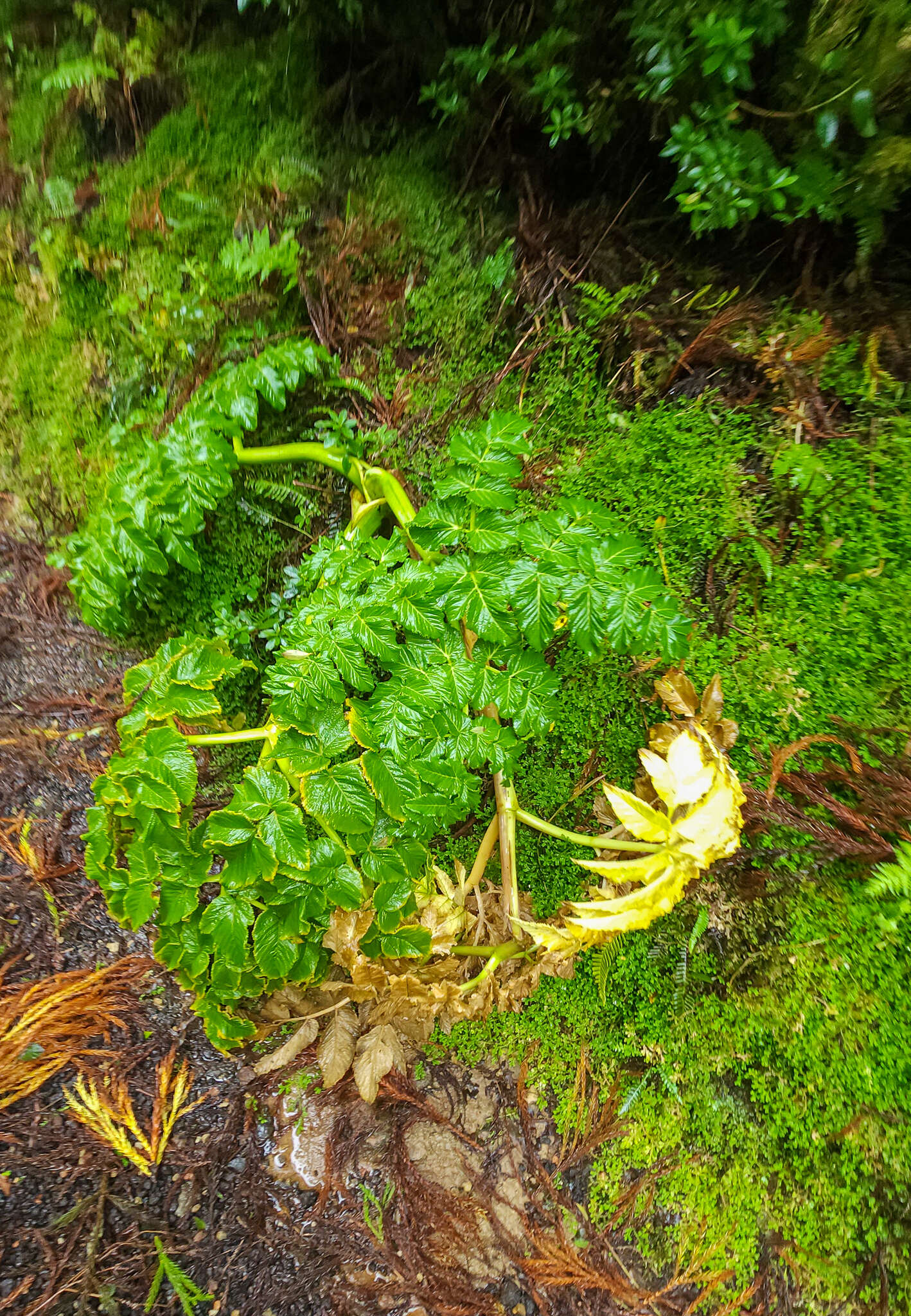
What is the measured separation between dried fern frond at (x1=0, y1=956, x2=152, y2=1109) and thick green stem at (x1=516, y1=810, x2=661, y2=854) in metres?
1.48

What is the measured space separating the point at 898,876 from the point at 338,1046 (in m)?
1.64

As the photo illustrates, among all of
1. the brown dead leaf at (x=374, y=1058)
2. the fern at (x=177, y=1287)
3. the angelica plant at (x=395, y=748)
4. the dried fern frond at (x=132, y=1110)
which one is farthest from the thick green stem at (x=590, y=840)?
the fern at (x=177, y=1287)

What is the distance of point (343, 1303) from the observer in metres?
1.85

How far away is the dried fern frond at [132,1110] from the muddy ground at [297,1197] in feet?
0.08

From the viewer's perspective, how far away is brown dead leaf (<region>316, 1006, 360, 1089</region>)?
6.24 ft

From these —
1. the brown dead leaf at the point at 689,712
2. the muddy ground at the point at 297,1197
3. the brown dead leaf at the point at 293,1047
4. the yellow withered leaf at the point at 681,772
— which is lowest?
the muddy ground at the point at 297,1197

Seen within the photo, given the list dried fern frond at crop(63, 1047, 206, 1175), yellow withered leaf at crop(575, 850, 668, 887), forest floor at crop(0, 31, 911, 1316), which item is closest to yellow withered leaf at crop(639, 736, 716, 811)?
yellow withered leaf at crop(575, 850, 668, 887)

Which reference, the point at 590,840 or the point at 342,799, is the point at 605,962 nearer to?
the point at 590,840

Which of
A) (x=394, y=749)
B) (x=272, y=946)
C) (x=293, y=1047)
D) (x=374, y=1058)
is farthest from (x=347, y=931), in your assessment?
(x=394, y=749)

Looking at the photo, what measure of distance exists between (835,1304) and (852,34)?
3.19m

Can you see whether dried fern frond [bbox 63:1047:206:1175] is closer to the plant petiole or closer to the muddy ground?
the muddy ground

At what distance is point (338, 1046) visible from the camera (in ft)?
6.30

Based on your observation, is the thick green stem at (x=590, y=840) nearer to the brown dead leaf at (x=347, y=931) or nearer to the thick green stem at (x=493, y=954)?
the thick green stem at (x=493, y=954)

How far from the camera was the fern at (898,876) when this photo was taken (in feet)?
5.08
